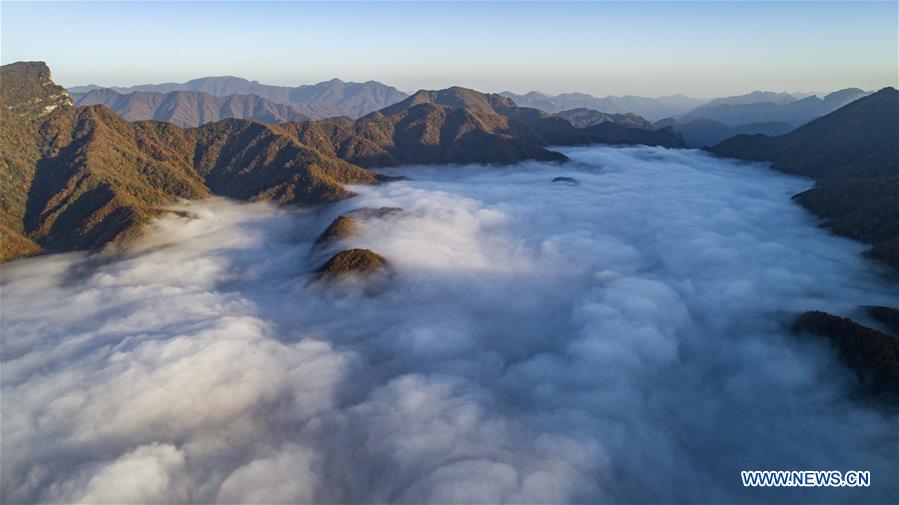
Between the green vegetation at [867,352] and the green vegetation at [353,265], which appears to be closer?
the green vegetation at [867,352]

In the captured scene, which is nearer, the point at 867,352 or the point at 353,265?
the point at 867,352

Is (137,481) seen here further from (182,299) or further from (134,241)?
(134,241)

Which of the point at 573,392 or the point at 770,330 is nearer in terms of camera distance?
the point at 573,392

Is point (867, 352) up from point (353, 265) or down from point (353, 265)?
up

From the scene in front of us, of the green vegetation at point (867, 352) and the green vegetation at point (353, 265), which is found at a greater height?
the green vegetation at point (867, 352)

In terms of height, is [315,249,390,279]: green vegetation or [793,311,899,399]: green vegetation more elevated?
[793,311,899,399]: green vegetation

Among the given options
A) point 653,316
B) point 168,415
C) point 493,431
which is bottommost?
point 168,415

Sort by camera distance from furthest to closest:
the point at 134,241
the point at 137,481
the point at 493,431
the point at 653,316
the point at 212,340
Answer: the point at 134,241
the point at 653,316
the point at 212,340
the point at 493,431
the point at 137,481

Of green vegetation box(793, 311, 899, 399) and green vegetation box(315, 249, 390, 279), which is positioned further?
green vegetation box(315, 249, 390, 279)

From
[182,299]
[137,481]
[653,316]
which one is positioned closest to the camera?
[137,481]

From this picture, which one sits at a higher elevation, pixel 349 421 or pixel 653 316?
pixel 653 316

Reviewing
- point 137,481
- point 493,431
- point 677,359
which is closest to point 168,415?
point 137,481
